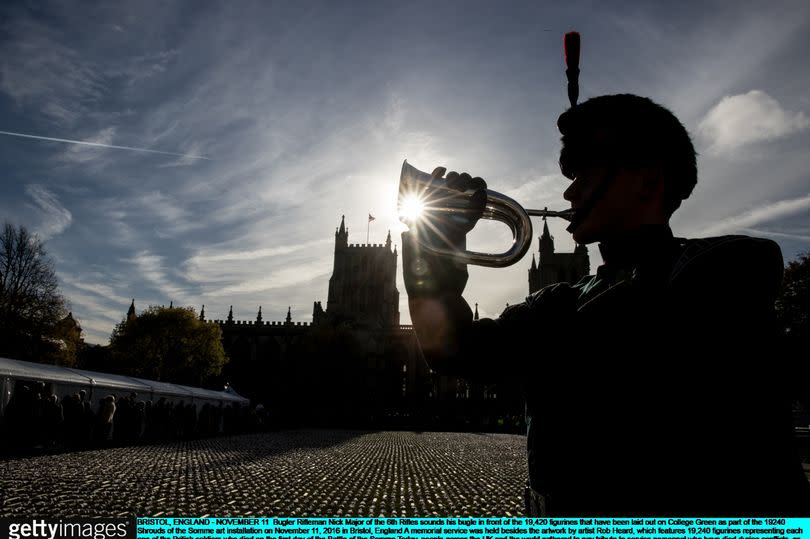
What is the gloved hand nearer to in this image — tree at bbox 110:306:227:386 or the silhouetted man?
the silhouetted man

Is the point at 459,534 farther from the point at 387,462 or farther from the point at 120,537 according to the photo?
the point at 387,462

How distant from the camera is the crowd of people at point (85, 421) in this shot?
44.4ft

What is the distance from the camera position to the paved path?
748 cm

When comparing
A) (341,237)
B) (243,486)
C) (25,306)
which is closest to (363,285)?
(341,237)

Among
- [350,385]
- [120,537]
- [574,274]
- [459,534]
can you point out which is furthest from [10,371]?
A: [574,274]

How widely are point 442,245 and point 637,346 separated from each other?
66cm

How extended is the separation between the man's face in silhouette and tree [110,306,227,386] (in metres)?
59.7

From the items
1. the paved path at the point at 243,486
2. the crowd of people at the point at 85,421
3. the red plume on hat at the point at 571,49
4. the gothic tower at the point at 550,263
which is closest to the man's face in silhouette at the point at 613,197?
the red plume on hat at the point at 571,49

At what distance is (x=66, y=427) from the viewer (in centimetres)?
1600

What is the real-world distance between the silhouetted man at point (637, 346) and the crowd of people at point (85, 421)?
16.3 metres

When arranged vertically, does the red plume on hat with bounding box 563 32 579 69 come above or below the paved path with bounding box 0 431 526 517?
above

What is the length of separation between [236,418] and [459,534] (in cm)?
3386

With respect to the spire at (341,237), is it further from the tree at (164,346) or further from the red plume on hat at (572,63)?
Result: the red plume on hat at (572,63)

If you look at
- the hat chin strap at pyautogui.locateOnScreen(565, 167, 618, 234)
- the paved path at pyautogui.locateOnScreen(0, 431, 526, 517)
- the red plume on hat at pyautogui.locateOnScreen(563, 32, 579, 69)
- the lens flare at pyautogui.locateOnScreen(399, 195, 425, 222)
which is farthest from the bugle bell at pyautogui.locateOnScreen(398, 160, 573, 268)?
the paved path at pyautogui.locateOnScreen(0, 431, 526, 517)
